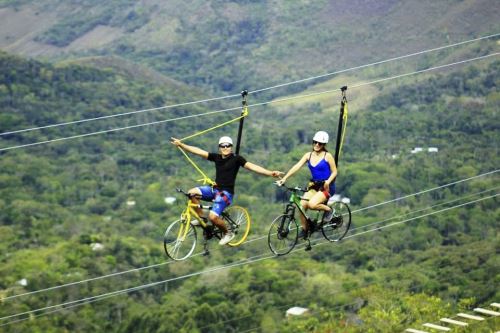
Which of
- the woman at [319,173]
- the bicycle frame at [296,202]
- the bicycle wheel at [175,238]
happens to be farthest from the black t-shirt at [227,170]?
the bicycle frame at [296,202]

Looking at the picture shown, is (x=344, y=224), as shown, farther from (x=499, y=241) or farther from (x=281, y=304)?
(x=499, y=241)

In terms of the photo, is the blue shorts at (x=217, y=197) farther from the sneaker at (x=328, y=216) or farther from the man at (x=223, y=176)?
the sneaker at (x=328, y=216)

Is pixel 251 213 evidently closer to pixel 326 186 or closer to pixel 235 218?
pixel 235 218

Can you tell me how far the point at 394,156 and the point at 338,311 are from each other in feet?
265

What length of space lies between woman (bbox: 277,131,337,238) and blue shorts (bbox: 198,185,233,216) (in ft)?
4.10

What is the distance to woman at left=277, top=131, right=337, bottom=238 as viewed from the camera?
19125 millimetres

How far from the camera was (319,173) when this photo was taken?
762 inches

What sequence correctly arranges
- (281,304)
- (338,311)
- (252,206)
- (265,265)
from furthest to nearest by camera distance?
(252,206), (265,265), (281,304), (338,311)

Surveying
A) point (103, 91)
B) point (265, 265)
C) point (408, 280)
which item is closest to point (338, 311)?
point (408, 280)

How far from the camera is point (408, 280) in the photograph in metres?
70.9

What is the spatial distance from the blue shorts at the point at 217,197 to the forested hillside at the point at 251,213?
3.96 feet

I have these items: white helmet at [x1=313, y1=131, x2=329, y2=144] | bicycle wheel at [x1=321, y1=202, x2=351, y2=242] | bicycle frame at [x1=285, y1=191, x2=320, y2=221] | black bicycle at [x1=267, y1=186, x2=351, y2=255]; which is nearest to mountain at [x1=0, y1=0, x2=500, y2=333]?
bicycle frame at [x1=285, y1=191, x2=320, y2=221]

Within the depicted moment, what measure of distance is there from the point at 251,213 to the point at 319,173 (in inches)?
3428

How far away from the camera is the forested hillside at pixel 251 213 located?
6131 centimetres
